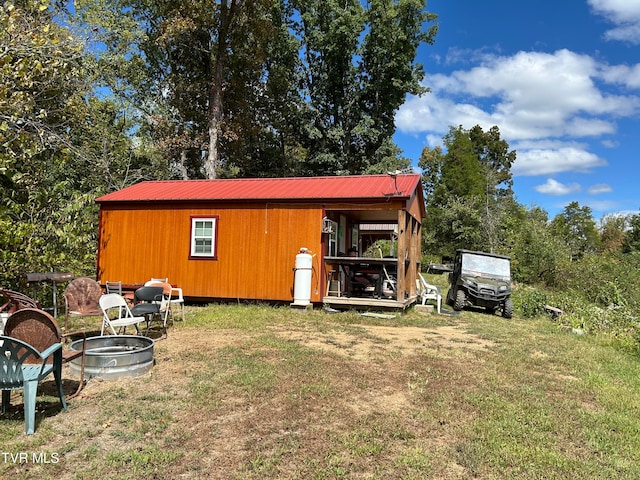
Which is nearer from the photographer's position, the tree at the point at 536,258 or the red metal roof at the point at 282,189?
the red metal roof at the point at 282,189

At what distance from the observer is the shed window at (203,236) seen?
11102mm

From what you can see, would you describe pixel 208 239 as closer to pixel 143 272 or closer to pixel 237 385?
pixel 143 272

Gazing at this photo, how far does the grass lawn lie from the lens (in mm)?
2912

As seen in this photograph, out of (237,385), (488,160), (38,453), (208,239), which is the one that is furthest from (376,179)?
(488,160)

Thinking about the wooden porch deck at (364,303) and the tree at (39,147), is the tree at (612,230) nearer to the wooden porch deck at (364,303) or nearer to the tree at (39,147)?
the wooden porch deck at (364,303)

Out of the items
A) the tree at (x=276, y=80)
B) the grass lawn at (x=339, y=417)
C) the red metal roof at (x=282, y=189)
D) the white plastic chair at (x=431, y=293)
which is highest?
the tree at (x=276, y=80)

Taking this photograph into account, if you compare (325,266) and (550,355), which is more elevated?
(325,266)

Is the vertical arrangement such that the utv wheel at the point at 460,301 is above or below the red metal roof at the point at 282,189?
below

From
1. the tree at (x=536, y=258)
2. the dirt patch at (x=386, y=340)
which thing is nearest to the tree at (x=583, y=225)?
the tree at (x=536, y=258)

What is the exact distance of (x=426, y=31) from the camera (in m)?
25.1

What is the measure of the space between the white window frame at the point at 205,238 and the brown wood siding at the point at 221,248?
0.09 metres

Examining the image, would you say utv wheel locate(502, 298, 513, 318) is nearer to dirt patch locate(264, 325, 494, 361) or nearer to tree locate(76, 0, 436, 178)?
dirt patch locate(264, 325, 494, 361)

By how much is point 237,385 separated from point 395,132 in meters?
23.4

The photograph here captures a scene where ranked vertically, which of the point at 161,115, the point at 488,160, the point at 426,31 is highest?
the point at 426,31
